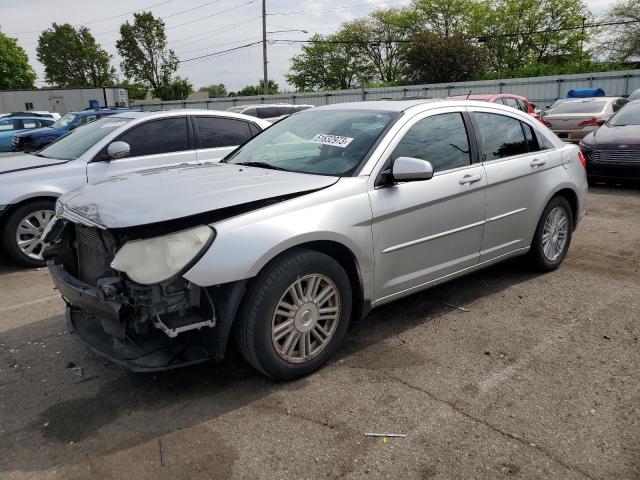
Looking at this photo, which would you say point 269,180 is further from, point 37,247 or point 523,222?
point 37,247

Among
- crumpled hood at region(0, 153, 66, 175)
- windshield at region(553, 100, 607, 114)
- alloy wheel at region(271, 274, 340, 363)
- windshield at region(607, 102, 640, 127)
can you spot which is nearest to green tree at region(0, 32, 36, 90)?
windshield at region(553, 100, 607, 114)

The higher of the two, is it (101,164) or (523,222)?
(101,164)

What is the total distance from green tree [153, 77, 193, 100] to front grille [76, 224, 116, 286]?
233ft

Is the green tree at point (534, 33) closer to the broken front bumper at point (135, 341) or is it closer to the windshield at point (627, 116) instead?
the windshield at point (627, 116)

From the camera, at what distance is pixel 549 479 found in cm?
243

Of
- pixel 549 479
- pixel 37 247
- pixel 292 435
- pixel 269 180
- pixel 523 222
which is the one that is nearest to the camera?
pixel 549 479

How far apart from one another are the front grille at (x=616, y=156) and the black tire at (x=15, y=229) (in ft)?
28.6

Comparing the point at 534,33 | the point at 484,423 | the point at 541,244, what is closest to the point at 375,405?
the point at 484,423

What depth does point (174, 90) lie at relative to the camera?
7075cm

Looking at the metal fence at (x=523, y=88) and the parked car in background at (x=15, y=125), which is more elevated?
the metal fence at (x=523, y=88)

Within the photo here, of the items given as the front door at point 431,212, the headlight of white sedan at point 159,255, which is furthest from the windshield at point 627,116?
the headlight of white sedan at point 159,255

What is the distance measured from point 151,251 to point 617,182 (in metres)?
9.61

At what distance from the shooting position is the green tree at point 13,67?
6512 centimetres

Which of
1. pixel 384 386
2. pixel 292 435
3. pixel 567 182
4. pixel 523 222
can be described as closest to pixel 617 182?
pixel 567 182
